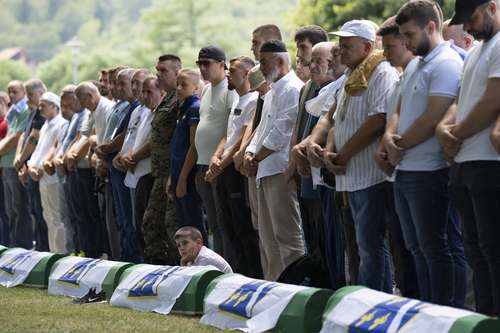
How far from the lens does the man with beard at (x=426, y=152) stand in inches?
330

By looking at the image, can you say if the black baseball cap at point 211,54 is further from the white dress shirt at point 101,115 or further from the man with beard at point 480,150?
the man with beard at point 480,150

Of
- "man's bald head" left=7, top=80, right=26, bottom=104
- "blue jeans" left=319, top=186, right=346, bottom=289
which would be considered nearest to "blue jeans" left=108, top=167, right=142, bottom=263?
"blue jeans" left=319, top=186, right=346, bottom=289

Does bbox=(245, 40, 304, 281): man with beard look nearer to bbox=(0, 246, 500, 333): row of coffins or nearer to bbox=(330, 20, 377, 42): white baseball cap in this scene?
bbox=(0, 246, 500, 333): row of coffins

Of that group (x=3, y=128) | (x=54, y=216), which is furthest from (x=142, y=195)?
(x=3, y=128)

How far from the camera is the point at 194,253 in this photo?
10.9 meters

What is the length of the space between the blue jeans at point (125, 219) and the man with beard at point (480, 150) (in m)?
6.52

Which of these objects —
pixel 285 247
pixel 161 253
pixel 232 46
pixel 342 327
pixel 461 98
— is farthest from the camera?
pixel 232 46

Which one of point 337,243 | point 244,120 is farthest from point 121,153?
point 337,243

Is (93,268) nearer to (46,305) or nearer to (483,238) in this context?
(46,305)

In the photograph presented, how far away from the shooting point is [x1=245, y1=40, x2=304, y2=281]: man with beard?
10984mm

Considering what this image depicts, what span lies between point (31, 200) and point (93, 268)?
20.2ft

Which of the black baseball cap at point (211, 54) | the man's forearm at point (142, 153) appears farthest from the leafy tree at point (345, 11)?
the black baseball cap at point (211, 54)

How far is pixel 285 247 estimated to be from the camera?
11.0 m

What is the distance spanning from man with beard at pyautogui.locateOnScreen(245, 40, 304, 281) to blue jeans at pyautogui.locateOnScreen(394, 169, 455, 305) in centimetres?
252
